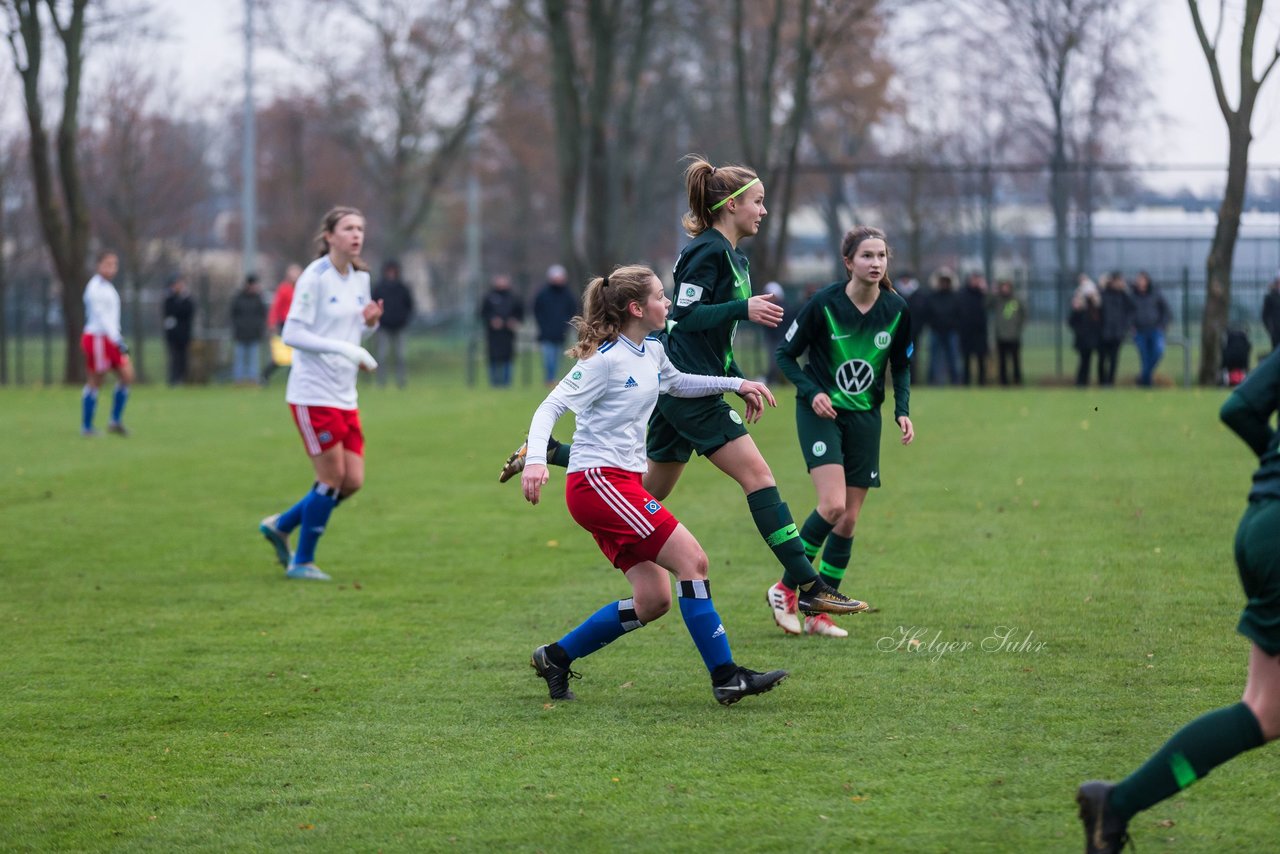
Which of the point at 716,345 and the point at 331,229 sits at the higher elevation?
the point at 331,229

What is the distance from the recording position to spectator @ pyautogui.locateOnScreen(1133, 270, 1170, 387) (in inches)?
1000

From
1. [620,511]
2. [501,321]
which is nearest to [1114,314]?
[501,321]

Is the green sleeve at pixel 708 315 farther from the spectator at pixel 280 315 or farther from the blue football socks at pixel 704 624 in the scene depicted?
the spectator at pixel 280 315

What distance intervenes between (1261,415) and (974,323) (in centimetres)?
2257

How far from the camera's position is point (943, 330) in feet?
85.3

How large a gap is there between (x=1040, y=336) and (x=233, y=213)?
2024 inches

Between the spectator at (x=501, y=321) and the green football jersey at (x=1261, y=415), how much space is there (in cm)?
2371

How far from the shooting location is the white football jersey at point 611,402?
5645 mm

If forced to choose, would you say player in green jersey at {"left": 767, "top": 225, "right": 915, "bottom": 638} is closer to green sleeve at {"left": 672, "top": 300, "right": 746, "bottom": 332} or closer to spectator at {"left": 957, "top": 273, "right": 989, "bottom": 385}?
green sleeve at {"left": 672, "top": 300, "right": 746, "bottom": 332}

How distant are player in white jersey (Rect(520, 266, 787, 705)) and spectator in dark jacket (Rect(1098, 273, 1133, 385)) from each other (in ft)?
69.5

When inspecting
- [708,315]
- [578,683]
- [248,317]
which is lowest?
[578,683]

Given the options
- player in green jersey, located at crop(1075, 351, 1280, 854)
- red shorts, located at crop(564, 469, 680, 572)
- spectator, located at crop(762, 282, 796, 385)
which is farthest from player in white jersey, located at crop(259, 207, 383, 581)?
spectator, located at crop(762, 282, 796, 385)

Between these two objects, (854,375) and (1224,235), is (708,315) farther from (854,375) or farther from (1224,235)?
(1224,235)

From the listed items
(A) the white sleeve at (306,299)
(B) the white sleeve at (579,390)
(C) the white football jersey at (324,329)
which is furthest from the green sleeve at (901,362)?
(A) the white sleeve at (306,299)
